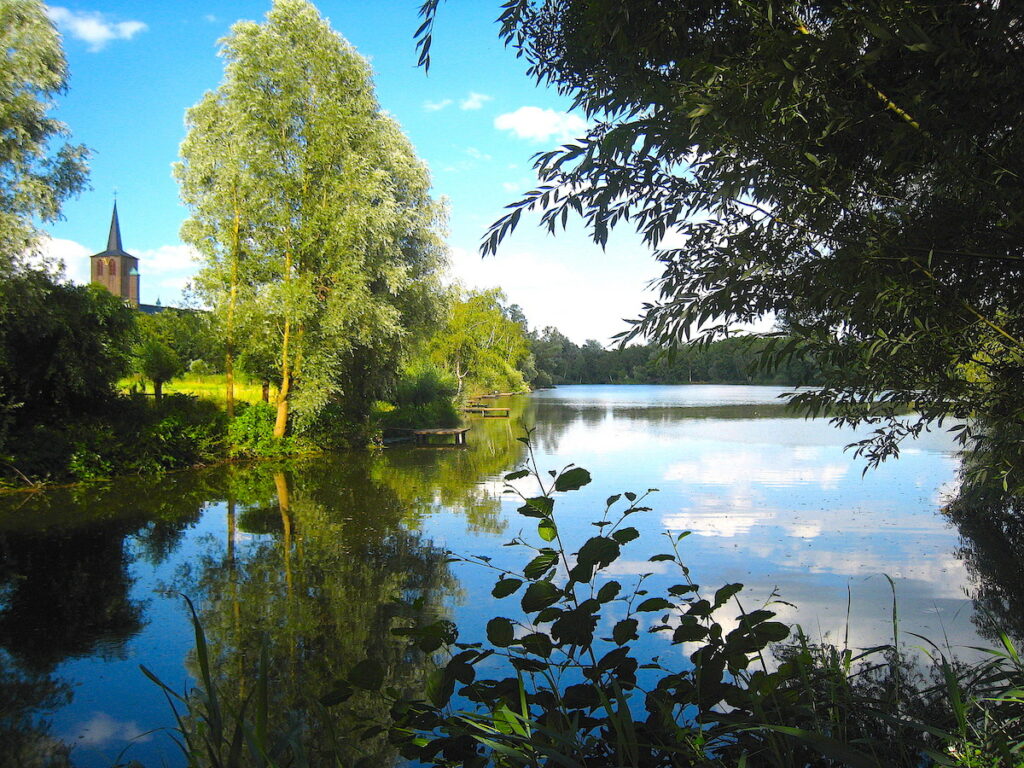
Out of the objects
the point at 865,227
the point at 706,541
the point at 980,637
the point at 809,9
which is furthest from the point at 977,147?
Result: the point at 706,541

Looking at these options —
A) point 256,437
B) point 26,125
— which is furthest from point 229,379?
point 26,125

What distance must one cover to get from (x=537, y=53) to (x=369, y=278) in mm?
11789

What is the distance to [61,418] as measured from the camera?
12.3 metres

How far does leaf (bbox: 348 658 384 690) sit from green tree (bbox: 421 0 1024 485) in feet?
5.96

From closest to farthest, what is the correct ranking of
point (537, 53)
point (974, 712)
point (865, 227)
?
point (974, 712) < point (865, 227) < point (537, 53)

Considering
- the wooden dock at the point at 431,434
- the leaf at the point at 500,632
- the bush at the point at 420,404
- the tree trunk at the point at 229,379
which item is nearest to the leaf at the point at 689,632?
the leaf at the point at 500,632

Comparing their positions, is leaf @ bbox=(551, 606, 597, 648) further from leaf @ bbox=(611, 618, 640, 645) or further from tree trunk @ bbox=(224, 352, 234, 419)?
tree trunk @ bbox=(224, 352, 234, 419)

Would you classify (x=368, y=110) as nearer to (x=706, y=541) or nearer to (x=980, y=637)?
(x=706, y=541)

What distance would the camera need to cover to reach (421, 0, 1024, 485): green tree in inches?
93.4

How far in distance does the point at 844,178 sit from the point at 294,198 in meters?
14.6

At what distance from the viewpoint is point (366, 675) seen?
1.98 m

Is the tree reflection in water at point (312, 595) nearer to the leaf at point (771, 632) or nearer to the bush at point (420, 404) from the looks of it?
the leaf at point (771, 632)

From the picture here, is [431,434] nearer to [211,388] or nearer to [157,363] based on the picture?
[157,363]

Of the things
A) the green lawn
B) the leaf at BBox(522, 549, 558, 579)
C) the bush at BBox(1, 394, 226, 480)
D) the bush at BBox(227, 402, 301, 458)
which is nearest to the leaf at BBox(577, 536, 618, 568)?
the leaf at BBox(522, 549, 558, 579)
